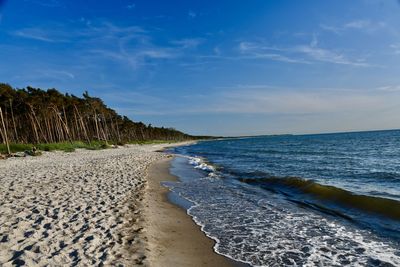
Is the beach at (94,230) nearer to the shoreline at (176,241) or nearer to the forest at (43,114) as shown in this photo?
the shoreline at (176,241)

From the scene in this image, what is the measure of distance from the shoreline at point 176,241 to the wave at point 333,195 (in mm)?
6425

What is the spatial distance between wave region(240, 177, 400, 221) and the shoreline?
6425 millimetres

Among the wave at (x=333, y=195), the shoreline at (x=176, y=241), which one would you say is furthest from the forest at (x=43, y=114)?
the shoreline at (x=176, y=241)

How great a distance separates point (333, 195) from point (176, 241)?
9123mm

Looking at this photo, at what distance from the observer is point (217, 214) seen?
33.7ft

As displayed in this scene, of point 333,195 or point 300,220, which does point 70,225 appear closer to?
point 300,220

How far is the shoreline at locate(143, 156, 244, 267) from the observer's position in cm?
611

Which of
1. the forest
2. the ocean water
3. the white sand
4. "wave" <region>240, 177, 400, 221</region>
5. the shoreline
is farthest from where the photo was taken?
the forest

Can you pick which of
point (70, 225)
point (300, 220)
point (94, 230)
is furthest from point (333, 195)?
point (70, 225)

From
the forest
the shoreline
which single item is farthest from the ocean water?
the forest

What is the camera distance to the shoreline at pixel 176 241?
6.11 m

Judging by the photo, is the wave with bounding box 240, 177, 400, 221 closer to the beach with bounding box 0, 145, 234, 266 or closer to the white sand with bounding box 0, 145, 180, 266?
the beach with bounding box 0, 145, 234, 266

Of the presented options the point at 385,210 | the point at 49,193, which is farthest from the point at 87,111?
the point at 385,210

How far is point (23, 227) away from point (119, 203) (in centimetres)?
345
